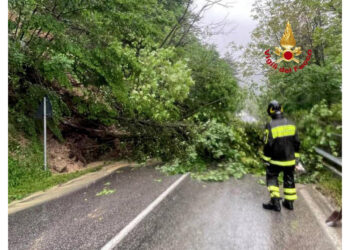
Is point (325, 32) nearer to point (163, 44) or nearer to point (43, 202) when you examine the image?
point (163, 44)

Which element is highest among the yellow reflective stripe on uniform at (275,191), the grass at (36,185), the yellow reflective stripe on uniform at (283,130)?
the yellow reflective stripe on uniform at (283,130)

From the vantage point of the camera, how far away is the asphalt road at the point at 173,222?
2939mm

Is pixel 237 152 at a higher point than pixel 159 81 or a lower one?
lower

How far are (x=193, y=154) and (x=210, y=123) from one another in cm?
131

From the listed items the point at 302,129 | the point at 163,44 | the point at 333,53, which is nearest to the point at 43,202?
the point at 302,129

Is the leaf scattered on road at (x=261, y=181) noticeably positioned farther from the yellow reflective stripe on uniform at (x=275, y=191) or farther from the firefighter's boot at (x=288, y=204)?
the yellow reflective stripe on uniform at (x=275, y=191)

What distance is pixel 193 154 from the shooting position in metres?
6.91

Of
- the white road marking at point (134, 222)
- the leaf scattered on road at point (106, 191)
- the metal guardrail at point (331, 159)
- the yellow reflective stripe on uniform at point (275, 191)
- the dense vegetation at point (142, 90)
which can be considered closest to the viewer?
the white road marking at point (134, 222)

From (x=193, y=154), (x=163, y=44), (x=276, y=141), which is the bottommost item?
(x=193, y=154)

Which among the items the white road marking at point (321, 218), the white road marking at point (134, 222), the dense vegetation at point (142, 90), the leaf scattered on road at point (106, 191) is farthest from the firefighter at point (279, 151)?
the leaf scattered on road at point (106, 191)

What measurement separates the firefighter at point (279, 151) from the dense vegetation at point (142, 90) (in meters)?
1.74

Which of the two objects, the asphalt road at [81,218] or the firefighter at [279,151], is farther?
the firefighter at [279,151]

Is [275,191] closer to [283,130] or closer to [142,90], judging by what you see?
[283,130]

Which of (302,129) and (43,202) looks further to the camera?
(302,129)
